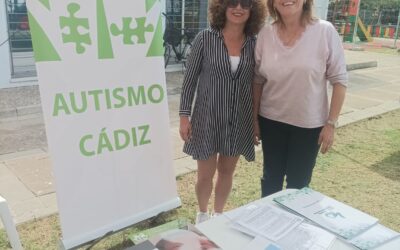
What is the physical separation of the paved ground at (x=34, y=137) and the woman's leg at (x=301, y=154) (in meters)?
1.44

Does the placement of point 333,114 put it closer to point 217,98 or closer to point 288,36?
point 288,36

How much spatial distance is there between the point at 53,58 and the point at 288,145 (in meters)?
1.41

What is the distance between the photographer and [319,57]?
2.06m

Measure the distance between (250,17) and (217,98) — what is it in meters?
0.50

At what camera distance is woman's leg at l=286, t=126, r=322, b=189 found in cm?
228

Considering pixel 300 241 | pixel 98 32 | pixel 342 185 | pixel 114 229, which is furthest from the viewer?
pixel 342 185

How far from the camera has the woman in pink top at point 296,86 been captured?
2.06 m

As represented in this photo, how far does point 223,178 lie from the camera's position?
2.69m

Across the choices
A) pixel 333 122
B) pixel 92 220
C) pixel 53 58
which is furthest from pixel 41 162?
pixel 333 122

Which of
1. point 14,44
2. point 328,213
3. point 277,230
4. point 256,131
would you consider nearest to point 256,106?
point 256,131

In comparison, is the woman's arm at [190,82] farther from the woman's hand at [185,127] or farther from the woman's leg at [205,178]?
the woman's leg at [205,178]

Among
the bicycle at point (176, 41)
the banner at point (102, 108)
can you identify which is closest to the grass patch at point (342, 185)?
the banner at point (102, 108)

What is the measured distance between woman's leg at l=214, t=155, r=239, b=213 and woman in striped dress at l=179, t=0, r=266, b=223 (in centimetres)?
7

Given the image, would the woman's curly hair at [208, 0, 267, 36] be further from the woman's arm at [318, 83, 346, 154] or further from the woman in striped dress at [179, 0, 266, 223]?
the woman's arm at [318, 83, 346, 154]
